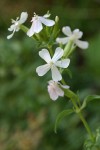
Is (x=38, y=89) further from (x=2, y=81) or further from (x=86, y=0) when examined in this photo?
(x=86, y=0)

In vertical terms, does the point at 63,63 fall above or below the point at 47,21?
below

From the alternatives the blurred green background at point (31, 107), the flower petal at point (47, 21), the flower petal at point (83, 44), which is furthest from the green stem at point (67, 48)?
the blurred green background at point (31, 107)

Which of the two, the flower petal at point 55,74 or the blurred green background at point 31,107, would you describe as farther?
the blurred green background at point 31,107

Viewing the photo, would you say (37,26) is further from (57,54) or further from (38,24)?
(57,54)

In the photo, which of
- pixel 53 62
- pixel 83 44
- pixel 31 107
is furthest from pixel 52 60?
pixel 31 107

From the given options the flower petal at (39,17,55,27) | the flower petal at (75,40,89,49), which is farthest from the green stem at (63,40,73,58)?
the flower petal at (39,17,55,27)

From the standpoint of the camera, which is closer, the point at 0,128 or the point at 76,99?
the point at 76,99

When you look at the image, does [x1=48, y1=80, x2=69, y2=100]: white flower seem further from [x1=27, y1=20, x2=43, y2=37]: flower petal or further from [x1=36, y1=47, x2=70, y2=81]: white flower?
[x1=27, y1=20, x2=43, y2=37]: flower petal

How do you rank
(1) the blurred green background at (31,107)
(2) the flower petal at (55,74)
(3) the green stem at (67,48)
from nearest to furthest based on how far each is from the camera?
(2) the flower petal at (55,74)
(3) the green stem at (67,48)
(1) the blurred green background at (31,107)

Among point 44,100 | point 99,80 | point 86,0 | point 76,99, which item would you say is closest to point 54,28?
point 76,99

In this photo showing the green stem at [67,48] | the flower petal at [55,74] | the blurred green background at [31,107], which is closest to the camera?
the flower petal at [55,74]

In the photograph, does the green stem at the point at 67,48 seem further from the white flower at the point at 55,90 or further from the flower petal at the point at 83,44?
the white flower at the point at 55,90
